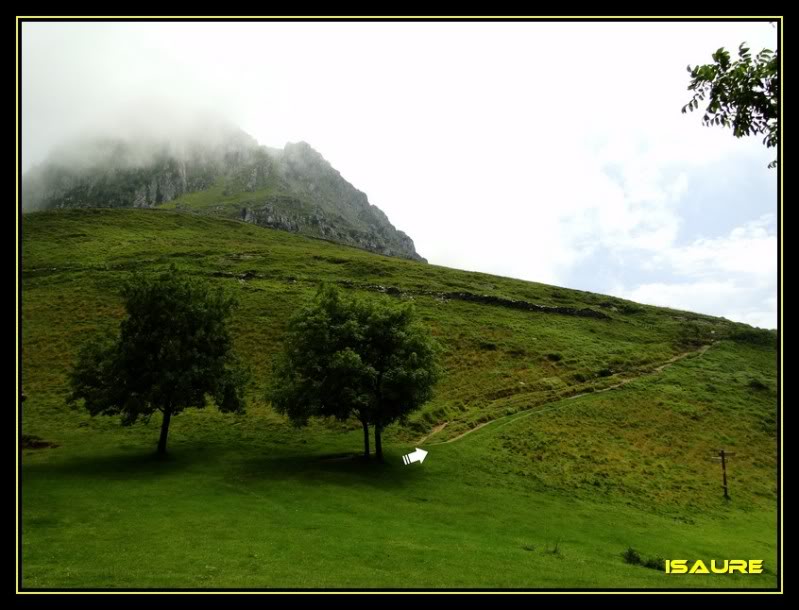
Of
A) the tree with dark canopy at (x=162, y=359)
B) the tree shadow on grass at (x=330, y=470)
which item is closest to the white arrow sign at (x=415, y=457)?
the tree shadow on grass at (x=330, y=470)

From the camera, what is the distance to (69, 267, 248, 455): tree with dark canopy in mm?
37125

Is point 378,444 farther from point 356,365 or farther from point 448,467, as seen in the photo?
point 356,365

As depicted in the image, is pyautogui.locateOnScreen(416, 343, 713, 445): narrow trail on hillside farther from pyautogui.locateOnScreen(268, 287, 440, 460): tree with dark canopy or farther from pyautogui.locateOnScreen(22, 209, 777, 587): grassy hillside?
pyautogui.locateOnScreen(268, 287, 440, 460): tree with dark canopy

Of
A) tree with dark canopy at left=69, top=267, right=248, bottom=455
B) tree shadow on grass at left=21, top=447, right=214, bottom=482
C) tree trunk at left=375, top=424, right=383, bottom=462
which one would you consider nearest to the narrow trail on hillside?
tree trunk at left=375, top=424, right=383, bottom=462

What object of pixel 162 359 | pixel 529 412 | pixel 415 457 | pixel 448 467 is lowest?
pixel 448 467

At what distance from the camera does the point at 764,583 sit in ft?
66.9

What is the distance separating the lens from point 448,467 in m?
39.7

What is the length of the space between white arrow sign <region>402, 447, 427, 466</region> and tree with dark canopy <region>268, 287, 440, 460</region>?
2131 millimetres

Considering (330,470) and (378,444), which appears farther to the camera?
(378,444)

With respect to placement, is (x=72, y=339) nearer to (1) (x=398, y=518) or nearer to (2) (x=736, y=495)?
(1) (x=398, y=518)

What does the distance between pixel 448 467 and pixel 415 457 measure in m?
3.05

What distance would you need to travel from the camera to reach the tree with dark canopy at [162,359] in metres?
37.1

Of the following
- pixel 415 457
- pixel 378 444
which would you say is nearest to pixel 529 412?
pixel 415 457
